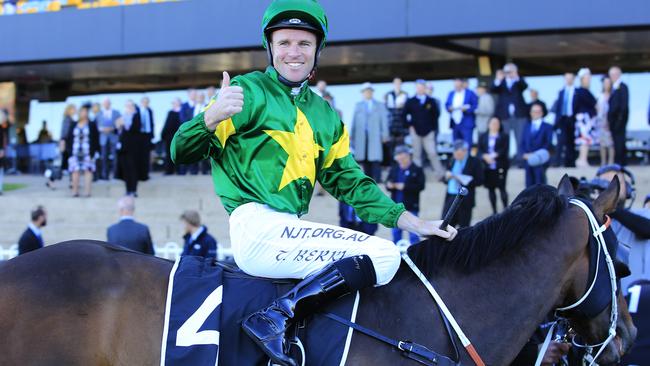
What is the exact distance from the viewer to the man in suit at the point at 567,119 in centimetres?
1271

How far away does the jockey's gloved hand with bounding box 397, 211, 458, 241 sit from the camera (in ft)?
11.1

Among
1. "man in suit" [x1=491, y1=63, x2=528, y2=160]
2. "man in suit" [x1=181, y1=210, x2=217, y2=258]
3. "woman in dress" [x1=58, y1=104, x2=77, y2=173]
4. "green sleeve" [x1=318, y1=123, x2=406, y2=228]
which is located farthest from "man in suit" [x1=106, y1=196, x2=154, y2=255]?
"woman in dress" [x1=58, y1=104, x2=77, y2=173]

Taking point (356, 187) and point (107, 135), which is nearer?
point (356, 187)

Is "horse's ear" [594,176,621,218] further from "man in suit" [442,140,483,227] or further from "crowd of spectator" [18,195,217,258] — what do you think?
"man in suit" [442,140,483,227]

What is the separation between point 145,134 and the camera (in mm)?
14758

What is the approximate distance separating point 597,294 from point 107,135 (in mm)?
13640

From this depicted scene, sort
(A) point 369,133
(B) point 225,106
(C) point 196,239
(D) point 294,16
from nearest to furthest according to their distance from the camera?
(B) point 225,106 → (D) point 294,16 → (C) point 196,239 → (A) point 369,133

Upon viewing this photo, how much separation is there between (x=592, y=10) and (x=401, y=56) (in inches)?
198

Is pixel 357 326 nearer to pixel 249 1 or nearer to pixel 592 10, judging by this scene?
pixel 592 10

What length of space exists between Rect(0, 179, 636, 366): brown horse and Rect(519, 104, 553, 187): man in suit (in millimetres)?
8326

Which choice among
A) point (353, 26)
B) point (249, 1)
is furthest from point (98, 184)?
point (353, 26)

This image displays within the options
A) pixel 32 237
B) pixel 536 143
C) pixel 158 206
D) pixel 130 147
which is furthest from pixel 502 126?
pixel 32 237

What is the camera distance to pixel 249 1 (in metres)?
15.9

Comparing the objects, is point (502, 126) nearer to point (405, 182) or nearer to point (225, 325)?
point (405, 182)
